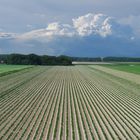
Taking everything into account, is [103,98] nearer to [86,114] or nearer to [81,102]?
[81,102]

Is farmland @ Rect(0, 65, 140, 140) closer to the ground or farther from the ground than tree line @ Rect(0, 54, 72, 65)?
farther from the ground

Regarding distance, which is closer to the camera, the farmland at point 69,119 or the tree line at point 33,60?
the farmland at point 69,119

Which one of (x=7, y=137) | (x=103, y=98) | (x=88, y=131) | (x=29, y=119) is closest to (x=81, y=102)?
(x=103, y=98)

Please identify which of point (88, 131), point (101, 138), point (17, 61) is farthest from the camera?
point (17, 61)

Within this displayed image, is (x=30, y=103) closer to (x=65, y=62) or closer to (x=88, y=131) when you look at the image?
(x=88, y=131)

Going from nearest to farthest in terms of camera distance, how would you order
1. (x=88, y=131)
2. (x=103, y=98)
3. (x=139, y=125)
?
(x=88, y=131) < (x=139, y=125) < (x=103, y=98)

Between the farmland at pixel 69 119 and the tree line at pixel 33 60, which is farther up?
the farmland at pixel 69 119

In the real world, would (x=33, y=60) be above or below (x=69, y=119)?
below

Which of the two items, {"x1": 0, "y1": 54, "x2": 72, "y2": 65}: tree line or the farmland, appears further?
{"x1": 0, "y1": 54, "x2": 72, "y2": 65}: tree line

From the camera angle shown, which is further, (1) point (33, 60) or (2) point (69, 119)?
(1) point (33, 60)

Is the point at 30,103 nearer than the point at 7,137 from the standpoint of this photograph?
No
